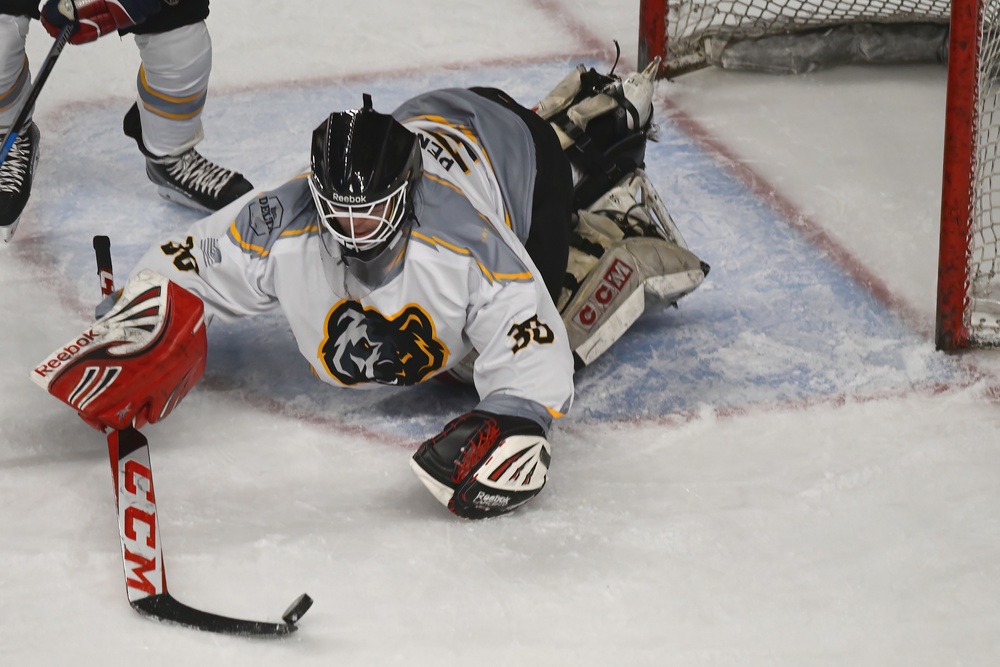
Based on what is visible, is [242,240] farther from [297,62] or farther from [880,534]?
[297,62]

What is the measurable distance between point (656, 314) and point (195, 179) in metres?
1.23

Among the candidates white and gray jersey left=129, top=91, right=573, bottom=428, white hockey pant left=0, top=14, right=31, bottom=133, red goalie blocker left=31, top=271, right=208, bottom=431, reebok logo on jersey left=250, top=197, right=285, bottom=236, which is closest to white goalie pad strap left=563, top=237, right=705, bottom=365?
white and gray jersey left=129, top=91, right=573, bottom=428

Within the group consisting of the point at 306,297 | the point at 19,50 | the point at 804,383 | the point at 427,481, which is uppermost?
the point at 19,50

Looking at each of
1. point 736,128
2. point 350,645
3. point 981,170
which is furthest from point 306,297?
point 736,128

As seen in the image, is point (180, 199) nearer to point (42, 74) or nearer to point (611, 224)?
point (42, 74)

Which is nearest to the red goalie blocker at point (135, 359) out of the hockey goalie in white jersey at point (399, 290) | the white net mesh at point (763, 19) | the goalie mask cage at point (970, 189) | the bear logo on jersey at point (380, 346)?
the hockey goalie in white jersey at point (399, 290)

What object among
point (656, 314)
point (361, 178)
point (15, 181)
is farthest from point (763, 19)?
point (361, 178)

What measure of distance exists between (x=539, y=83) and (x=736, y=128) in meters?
0.65

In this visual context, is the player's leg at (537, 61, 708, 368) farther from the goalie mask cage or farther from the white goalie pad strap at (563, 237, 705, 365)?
the goalie mask cage

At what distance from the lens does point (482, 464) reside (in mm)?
2156

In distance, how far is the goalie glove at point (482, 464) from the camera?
2160 millimetres

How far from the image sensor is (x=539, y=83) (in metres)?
4.16

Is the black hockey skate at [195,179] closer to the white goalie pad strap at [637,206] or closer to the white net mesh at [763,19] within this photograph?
the white goalie pad strap at [637,206]

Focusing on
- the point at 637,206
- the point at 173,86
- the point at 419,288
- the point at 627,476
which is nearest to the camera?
the point at 419,288
